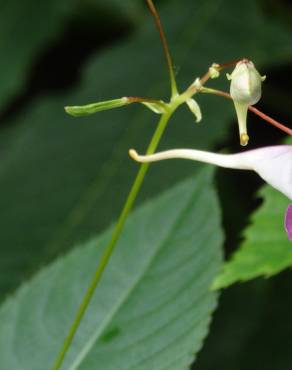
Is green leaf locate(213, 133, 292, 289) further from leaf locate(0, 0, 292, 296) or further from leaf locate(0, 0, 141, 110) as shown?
leaf locate(0, 0, 141, 110)

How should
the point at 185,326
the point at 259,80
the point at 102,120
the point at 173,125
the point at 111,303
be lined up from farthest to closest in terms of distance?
the point at 102,120 → the point at 173,125 → the point at 111,303 → the point at 185,326 → the point at 259,80

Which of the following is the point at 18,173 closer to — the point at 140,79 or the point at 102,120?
the point at 102,120

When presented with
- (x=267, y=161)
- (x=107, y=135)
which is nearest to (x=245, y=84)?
(x=267, y=161)

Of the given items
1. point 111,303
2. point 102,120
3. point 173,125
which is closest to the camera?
point 111,303

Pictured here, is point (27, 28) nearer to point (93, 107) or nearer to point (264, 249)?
point (264, 249)

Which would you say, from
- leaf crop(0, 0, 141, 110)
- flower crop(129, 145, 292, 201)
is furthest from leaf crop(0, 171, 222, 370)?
leaf crop(0, 0, 141, 110)

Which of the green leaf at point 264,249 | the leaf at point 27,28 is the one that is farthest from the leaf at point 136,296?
the leaf at point 27,28

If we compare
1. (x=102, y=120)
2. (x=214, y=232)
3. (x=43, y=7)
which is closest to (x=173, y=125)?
(x=102, y=120)
